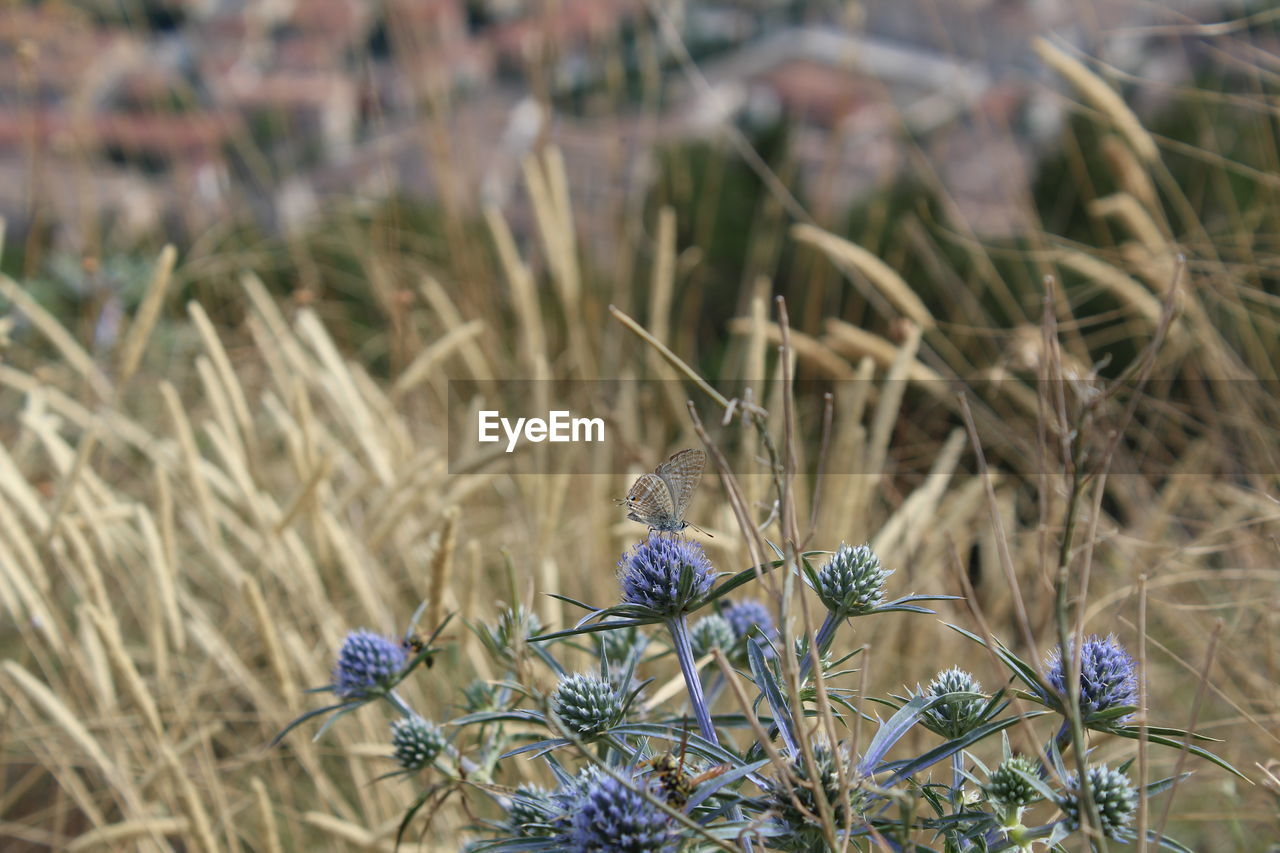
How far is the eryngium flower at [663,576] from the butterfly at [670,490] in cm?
3

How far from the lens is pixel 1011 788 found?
2.44 feet

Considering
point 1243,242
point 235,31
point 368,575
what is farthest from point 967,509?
point 235,31

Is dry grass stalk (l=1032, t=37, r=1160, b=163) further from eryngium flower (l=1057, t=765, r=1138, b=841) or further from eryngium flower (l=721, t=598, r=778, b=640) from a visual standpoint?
eryngium flower (l=1057, t=765, r=1138, b=841)

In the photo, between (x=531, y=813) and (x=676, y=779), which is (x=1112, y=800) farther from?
(x=531, y=813)

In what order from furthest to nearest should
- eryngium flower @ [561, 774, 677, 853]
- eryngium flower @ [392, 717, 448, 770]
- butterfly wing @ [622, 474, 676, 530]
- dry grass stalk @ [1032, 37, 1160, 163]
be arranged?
dry grass stalk @ [1032, 37, 1160, 163], eryngium flower @ [392, 717, 448, 770], butterfly wing @ [622, 474, 676, 530], eryngium flower @ [561, 774, 677, 853]

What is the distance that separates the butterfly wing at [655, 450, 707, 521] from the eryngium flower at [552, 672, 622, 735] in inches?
7.3

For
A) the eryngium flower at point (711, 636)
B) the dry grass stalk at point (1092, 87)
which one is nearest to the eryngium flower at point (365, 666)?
the eryngium flower at point (711, 636)

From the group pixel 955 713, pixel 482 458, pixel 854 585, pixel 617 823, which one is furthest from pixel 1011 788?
pixel 482 458

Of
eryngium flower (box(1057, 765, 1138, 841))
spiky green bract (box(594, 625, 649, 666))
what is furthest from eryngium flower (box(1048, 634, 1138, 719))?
spiky green bract (box(594, 625, 649, 666))

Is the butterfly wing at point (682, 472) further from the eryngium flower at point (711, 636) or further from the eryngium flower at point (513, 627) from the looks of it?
the eryngium flower at point (711, 636)

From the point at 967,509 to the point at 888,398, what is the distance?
28cm

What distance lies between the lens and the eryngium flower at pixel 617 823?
67cm

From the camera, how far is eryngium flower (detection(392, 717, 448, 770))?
0.95m

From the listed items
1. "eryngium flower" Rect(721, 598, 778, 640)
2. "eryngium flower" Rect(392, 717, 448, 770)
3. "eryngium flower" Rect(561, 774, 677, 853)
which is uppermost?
"eryngium flower" Rect(721, 598, 778, 640)
